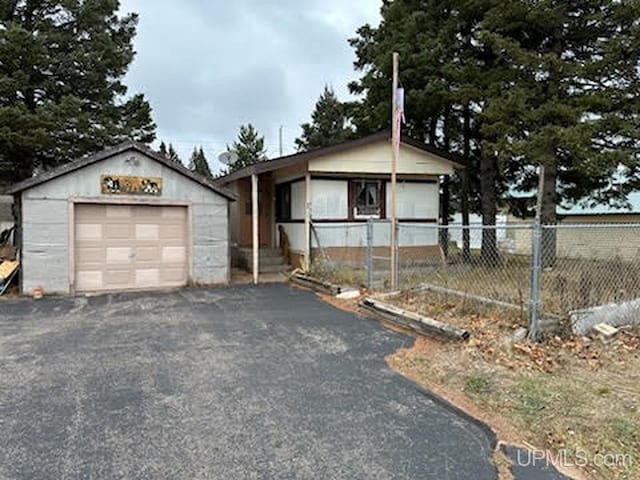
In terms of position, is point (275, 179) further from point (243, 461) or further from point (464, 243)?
point (243, 461)

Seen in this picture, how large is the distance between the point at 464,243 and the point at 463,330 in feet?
28.2

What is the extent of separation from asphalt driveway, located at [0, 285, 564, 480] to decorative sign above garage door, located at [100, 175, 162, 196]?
421 centimetres

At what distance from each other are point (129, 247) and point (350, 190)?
599 cm

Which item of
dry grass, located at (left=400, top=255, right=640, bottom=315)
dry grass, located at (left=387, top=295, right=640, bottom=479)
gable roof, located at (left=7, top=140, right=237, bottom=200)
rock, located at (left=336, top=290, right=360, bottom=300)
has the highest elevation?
gable roof, located at (left=7, top=140, right=237, bottom=200)

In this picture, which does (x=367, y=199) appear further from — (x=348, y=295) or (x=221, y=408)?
(x=221, y=408)

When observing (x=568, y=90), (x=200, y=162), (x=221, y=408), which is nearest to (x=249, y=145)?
(x=200, y=162)

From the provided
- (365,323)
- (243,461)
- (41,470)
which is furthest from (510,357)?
(41,470)

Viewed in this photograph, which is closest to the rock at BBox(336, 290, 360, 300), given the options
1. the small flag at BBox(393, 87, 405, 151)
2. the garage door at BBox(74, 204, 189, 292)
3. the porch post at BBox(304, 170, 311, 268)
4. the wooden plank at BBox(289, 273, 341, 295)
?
the wooden plank at BBox(289, 273, 341, 295)

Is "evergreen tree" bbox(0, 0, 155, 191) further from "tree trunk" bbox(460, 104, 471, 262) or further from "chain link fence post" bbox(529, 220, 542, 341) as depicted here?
"chain link fence post" bbox(529, 220, 542, 341)

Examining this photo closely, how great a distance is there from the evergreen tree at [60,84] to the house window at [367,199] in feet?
34.4

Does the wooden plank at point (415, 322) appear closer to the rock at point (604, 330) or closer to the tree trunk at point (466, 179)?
the rock at point (604, 330)

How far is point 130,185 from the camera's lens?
10547 mm

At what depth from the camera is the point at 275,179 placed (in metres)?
14.7

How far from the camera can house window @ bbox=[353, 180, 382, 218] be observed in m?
13.0
